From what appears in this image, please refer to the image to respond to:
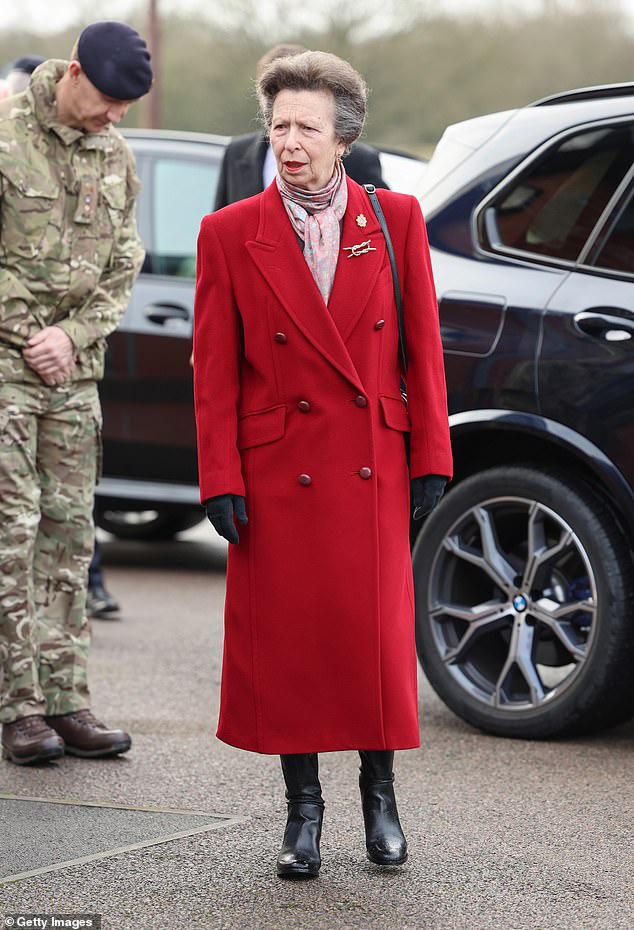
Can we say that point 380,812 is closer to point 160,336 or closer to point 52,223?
point 52,223

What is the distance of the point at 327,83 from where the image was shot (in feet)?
11.6

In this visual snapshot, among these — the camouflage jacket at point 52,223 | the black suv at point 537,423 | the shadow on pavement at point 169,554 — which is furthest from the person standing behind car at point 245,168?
the shadow on pavement at point 169,554

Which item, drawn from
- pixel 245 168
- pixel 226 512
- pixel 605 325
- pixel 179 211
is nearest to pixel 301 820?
pixel 226 512

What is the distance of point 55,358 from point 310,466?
4.50ft

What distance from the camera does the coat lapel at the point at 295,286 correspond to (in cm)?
355

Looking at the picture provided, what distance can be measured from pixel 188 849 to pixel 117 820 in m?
0.32

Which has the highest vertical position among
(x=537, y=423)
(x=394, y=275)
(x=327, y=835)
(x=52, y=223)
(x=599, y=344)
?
(x=52, y=223)

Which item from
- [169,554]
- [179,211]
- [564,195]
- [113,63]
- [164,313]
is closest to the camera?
[113,63]

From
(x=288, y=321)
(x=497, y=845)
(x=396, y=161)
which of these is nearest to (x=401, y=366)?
(x=288, y=321)

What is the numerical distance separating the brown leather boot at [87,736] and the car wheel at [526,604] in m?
1.03

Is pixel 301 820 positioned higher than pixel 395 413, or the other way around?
pixel 395 413

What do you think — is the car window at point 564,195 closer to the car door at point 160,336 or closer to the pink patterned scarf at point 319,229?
the pink patterned scarf at point 319,229

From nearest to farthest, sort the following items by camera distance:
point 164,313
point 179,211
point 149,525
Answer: point 164,313 → point 179,211 → point 149,525

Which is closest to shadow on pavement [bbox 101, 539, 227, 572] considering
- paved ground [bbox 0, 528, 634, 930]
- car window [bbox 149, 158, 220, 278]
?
car window [bbox 149, 158, 220, 278]
